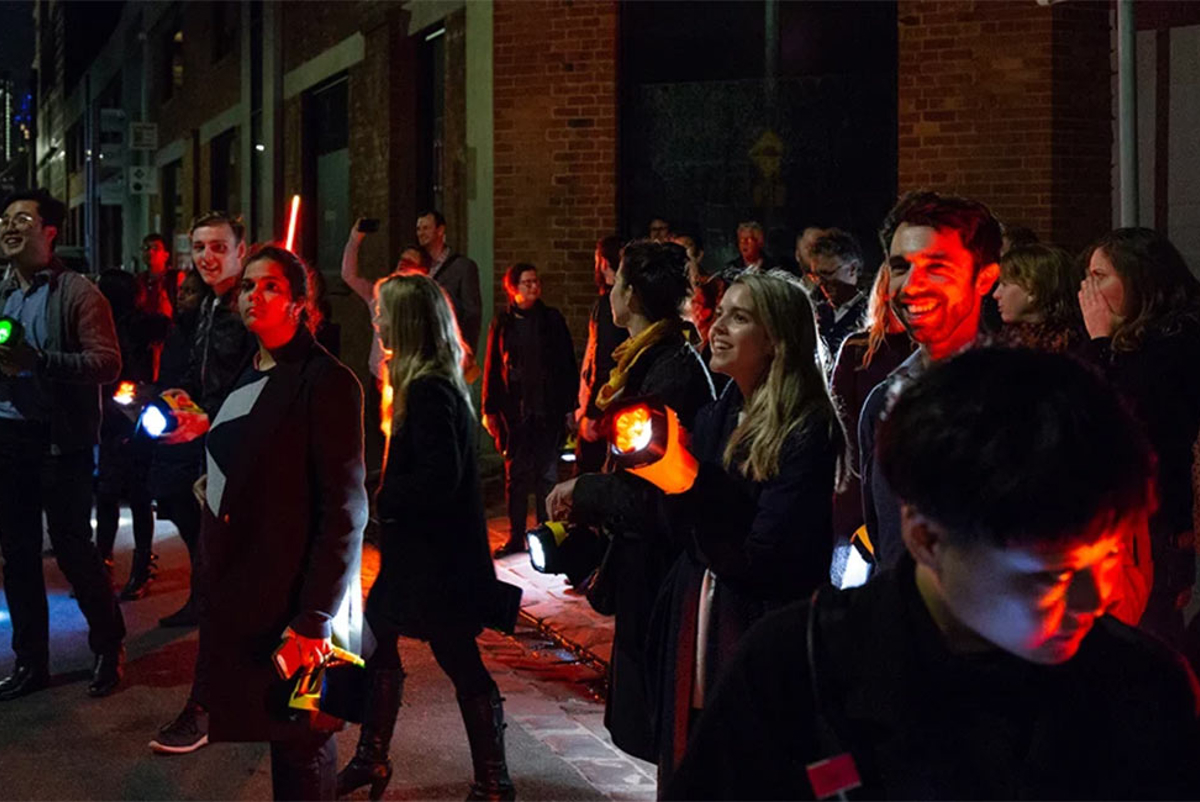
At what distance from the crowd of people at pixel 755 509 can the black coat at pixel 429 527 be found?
0.01 metres

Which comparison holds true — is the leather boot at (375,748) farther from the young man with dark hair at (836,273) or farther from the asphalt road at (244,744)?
the young man with dark hair at (836,273)

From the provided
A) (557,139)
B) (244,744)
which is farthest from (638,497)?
(557,139)

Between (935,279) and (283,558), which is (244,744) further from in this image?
(935,279)

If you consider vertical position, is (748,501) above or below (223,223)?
below

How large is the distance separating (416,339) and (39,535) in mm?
2682

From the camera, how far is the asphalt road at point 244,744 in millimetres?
6211

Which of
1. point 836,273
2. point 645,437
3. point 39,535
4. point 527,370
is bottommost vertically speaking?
point 39,535

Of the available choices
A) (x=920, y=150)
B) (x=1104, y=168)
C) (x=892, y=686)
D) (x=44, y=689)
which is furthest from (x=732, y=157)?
(x=892, y=686)

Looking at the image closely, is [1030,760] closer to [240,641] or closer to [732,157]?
[240,641]

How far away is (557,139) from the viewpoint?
14.4 meters

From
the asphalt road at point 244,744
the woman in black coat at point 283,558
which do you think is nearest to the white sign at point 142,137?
the asphalt road at point 244,744

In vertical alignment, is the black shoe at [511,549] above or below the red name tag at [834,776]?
below

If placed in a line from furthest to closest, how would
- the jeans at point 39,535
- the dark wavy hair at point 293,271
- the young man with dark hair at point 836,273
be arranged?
the young man with dark hair at point 836,273, the jeans at point 39,535, the dark wavy hair at point 293,271

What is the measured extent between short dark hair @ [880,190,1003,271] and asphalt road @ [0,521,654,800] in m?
2.62
